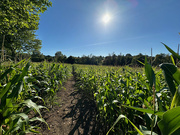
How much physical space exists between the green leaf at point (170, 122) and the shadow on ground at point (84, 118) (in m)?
1.90

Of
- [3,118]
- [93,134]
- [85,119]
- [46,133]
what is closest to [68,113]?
[85,119]

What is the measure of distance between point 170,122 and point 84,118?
2.44 meters

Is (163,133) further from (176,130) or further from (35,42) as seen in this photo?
(35,42)

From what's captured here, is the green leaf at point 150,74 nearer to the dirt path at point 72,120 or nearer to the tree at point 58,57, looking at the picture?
the dirt path at point 72,120

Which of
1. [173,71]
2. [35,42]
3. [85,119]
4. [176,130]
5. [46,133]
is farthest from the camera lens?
[35,42]

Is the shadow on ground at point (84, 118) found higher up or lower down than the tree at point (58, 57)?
lower down

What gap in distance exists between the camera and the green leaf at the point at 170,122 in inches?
15.6

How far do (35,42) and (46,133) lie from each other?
78.4ft

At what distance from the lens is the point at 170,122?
0.42 m

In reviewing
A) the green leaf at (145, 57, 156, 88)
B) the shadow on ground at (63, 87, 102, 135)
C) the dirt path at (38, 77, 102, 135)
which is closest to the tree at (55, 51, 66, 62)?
the dirt path at (38, 77, 102, 135)

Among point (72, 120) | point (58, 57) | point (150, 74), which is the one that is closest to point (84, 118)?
point (72, 120)

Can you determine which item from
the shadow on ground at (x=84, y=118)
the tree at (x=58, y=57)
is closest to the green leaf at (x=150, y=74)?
the shadow on ground at (x=84, y=118)

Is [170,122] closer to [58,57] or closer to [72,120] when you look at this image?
[72,120]

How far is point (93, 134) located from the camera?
1939 millimetres
